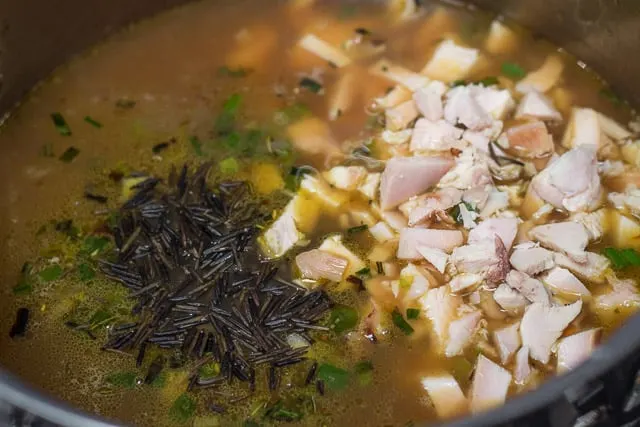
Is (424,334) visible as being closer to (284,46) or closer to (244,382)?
(244,382)

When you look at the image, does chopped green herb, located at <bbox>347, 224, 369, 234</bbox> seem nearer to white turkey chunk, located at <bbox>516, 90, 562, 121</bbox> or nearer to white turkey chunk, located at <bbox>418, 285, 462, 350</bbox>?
white turkey chunk, located at <bbox>418, 285, 462, 350</bbox>

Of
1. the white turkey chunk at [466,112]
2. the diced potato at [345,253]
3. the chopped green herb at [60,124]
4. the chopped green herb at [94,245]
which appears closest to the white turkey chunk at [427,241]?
the diced potato at [345,253]

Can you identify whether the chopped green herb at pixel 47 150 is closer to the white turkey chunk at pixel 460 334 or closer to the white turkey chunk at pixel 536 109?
the white turkey chunk at pixel 460 334

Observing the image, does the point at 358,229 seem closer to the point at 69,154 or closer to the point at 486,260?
the point at 486,260

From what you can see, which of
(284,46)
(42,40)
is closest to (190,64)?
(284,46)

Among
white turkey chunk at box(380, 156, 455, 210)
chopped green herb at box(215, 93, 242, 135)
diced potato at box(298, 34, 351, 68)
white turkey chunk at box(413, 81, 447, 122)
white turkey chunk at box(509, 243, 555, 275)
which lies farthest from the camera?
diced potato at box(298, 34, 351, 68)

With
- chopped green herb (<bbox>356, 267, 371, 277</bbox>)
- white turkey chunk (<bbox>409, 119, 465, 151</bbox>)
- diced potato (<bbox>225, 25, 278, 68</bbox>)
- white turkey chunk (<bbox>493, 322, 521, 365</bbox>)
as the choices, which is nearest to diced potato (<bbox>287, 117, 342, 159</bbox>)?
white turkey chunk (<bbox>409, 119, 465, 151</bbox>)
